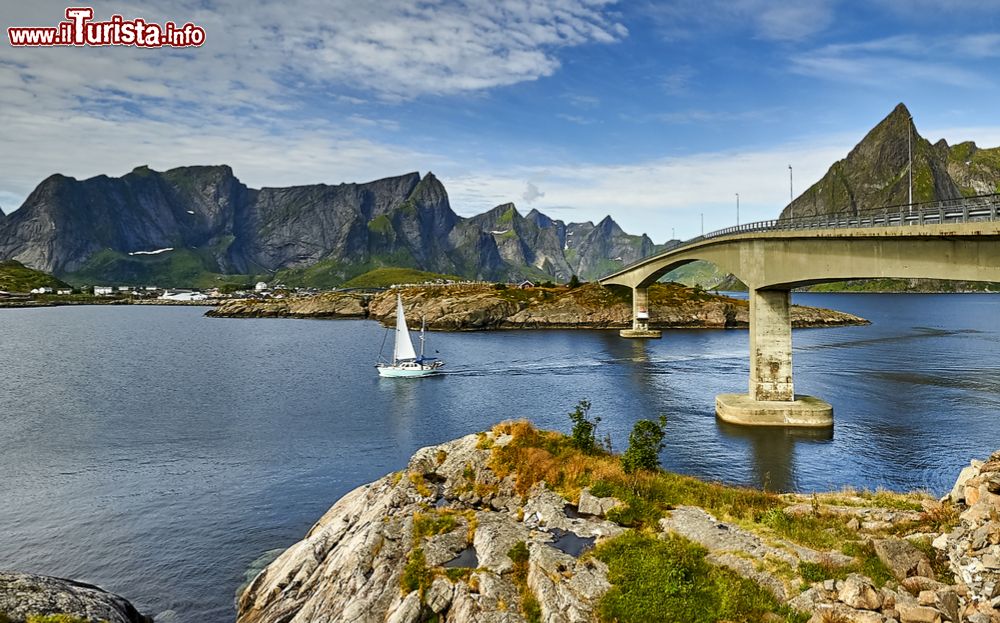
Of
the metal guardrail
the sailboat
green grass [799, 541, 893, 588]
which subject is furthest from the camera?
the sailboat

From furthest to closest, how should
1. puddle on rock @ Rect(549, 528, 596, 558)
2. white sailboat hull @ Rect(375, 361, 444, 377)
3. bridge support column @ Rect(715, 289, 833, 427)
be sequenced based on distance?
1. white sailboat hull @ Rect(375, 361, 444, 377)
2. bridge support column @ Rect(715, 289, 833, 427)
3. puddle on rock @ Rect(549, 528, 596, 558)

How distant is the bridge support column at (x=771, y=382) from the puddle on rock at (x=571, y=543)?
40.5m

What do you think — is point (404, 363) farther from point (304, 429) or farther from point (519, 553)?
point (519, 553)

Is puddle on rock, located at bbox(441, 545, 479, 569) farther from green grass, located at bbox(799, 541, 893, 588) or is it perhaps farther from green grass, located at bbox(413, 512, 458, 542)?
green grass, located at bbox(799, 541, 893, 588)

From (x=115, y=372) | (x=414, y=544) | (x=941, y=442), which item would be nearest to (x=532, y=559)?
(x=414, y=544)

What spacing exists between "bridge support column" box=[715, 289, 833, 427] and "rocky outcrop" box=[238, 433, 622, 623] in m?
37.0

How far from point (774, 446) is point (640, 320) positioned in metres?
96.2

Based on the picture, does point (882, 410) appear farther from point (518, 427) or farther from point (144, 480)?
point (144, 480)

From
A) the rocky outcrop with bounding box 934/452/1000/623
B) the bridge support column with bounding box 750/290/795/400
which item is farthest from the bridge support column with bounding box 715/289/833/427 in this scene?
the rocky outcrop with bounding box 934/452/1000/623

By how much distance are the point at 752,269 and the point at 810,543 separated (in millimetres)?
47302

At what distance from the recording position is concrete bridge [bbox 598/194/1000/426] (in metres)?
36.3

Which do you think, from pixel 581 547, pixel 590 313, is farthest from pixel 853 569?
pixel 590 313

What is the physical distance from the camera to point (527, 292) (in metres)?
191

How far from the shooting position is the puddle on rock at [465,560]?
857 inches
